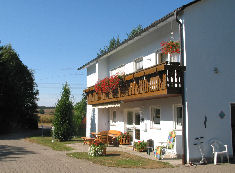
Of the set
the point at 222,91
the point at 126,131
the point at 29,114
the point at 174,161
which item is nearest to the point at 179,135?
the point at 174,161

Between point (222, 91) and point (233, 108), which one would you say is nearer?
point (222, 91)

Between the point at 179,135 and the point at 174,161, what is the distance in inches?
41.5

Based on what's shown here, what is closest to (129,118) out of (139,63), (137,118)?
(137,118)

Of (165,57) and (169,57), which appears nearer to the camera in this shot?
(169,57)

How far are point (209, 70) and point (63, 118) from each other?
37.6ft

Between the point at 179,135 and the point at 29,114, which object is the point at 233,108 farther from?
the point at 29,114

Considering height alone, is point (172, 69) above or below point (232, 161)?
above

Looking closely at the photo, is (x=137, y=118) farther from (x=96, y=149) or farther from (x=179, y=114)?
(x=96, y=149)

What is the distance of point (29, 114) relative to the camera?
3397 centimetres

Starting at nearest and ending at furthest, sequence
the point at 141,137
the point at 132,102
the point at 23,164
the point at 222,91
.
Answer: the point at 23,164, the point at 222,91, the point at 141,137, the point at 132,102

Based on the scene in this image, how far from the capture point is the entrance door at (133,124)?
15.2 m

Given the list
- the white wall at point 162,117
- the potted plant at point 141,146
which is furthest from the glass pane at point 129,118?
the potted plant at point 141,146

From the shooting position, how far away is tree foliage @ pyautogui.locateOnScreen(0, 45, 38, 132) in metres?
26.3

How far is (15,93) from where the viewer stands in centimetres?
2755
